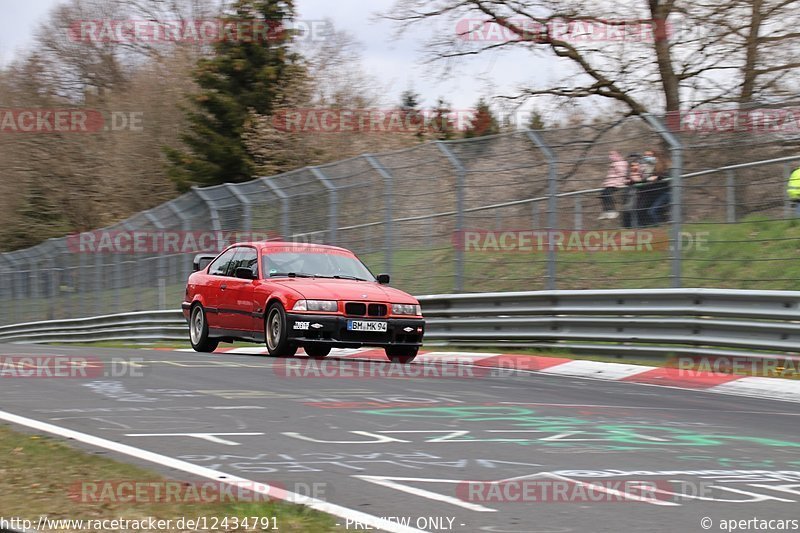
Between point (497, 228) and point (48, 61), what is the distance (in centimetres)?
4280

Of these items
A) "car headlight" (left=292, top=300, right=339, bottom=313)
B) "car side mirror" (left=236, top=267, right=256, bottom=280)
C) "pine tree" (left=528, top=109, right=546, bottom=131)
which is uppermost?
"pine tree" (left=528, top=109, right=546, bottom=131)

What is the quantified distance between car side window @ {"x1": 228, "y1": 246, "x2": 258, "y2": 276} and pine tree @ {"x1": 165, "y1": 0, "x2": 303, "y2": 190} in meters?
26.9

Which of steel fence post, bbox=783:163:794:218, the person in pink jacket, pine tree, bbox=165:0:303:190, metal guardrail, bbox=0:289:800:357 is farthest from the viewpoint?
pine tree, bbox=165:0:303:190

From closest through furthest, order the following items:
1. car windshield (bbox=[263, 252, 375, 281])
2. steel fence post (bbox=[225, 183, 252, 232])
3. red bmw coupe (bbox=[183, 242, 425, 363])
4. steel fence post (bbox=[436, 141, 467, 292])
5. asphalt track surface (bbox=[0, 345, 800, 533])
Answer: asphalt track surface (bbox=[0, 345, 800, 533]) < red bmw coupe (bbox=[183, 242, 425, 363]) < car windshield (bbox=[263, 252, 375, 281]) < steel fence post (bbox=[436, 141, 467, 292]) < steel fence post (bbox=[225, 183, 252, 232])

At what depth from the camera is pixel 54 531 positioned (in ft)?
14.2

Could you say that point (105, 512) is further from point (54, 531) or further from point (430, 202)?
point (430, 202)

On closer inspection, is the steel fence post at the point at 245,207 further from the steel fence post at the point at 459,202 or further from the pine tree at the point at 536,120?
the pine tree at the point at 536,120

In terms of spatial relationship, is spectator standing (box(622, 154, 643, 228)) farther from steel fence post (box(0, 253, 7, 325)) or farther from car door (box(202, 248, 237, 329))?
steel fence post (box(0, 253, 7, 325))

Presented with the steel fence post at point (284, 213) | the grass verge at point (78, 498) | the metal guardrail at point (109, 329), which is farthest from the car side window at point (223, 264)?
the grass verge at point (78, 498)

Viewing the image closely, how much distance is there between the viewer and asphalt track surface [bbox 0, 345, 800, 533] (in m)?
5.03

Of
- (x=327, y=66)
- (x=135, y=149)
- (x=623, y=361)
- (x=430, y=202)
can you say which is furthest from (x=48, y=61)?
(x=623, y=361)

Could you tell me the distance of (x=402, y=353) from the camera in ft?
46.3

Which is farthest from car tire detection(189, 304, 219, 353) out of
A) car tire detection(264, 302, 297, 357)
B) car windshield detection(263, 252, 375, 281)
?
car tire detection(264, 302, 297, 357)

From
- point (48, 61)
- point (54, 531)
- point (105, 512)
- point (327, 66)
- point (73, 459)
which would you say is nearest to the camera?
point (54, 531)
